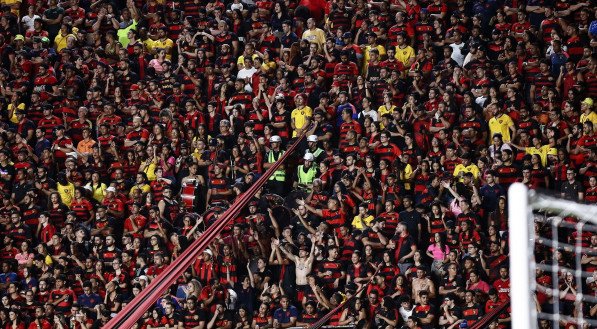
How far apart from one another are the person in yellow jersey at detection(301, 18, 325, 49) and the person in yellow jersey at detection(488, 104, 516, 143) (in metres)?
3.94

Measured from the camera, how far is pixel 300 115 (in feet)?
60.6

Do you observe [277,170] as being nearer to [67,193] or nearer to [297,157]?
[297,157]

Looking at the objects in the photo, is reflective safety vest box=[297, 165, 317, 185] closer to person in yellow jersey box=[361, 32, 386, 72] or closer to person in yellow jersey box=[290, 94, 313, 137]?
person in yellow jersey box=[290, 94, 313, 137]

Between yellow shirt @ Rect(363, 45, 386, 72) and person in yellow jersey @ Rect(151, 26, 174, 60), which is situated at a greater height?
person in yellow jersey @ Rect(151, 26, 174, 60)

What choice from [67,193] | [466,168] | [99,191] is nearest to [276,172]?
[466,168]

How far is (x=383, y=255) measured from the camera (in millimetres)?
15781

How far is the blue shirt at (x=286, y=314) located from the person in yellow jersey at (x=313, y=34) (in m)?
5.71

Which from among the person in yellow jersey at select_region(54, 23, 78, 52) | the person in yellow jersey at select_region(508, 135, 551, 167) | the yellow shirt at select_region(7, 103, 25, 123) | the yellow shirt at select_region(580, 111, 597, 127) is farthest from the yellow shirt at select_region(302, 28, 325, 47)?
the yellow shirt at select_region(7, 103, 25, 123)

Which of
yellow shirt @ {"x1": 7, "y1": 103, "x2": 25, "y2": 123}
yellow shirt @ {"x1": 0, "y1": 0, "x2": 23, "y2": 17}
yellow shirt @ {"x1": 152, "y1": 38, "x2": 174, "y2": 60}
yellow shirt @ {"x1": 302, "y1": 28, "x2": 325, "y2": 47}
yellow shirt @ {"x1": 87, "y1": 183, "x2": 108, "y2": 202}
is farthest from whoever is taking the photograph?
yellow shirt @ {"x1": 0, "y1": 0, "x2": 23, "y2": 17}

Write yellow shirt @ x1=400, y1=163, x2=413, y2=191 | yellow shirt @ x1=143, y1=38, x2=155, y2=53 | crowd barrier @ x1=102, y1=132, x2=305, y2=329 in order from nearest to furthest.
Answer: crowd barrier @ x1=102, y1=132, x2=305, y2=329 < yellow shirt @ x1=400, y1=163, x2=413, y2=191 < yellow shirt @ x1=143, y1=38, x2=155, y2=53

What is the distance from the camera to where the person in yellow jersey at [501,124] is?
55.5ft

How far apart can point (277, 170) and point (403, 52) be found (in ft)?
10.3

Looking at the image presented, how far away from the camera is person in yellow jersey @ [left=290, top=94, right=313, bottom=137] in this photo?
18.4 meters

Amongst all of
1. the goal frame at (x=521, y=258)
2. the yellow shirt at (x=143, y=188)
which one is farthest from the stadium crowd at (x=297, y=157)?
the goal frame at (x=521, y=258)
